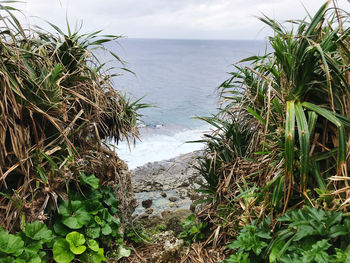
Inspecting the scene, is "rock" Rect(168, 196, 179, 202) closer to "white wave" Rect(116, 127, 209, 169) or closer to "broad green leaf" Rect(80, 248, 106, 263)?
"white wave" Rect(116, 127, 209, 169)

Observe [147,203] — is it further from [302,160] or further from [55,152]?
[302,160]

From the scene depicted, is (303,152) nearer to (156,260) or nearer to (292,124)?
(292,124)

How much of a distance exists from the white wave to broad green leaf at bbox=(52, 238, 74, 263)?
606 centimetres

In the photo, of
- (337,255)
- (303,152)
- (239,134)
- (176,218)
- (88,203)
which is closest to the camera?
(337,255)

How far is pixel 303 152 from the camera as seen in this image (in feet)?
7.00

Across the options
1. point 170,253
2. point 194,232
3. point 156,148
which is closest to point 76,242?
point 170,253

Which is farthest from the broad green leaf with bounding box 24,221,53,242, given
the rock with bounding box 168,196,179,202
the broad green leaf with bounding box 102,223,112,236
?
the rock with bounding box 168,196,179,202

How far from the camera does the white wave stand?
31.2 ft

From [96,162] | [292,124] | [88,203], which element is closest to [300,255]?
[292,124]

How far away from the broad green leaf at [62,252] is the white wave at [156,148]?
6.06 metres

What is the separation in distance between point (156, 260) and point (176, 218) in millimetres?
1296

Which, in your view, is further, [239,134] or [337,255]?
[239,134]

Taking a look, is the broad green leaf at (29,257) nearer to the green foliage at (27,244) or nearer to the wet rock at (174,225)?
the green foliage at (27,244)

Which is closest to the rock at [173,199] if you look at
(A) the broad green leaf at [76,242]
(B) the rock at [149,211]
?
(B) the rock at [149,211]
